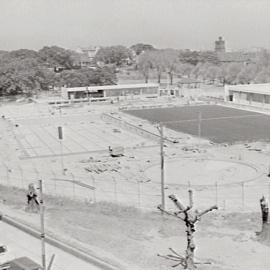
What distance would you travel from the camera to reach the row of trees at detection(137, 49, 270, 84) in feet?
360

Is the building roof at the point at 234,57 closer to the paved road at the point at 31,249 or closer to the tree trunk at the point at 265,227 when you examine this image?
the tree trunk at the point at 265,227

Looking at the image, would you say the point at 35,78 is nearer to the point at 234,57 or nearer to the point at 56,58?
the point at 56,58

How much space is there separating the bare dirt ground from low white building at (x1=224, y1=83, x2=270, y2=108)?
21.5 meters

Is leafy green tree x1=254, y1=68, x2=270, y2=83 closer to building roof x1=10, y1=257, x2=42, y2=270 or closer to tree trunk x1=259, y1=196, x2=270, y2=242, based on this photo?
tree trunk x1=259, y1=196, x2=270, y2=242

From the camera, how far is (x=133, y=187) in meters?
31.1

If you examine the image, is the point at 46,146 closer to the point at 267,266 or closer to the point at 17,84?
the point at 267,266

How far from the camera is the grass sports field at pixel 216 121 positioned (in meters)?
49.9

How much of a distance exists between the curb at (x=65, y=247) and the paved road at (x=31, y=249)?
0.40 feet

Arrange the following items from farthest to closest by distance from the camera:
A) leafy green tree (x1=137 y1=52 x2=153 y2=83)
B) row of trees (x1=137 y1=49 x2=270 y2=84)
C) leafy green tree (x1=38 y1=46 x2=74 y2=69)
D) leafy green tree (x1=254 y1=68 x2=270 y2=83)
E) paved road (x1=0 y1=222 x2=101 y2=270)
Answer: leafy green tree (x1=38 y1=46 x2=74 y2=69) < leafy green tree (x1=137 y1=52 x2=153 y2=83) < row of trees (x1=137 y1=49 x2=270 y2=84) < leafy green tree (x1=254 y1=68 x2=270 y2=83) < paved road (x1=0 y1=222 x2=101 y2=270)

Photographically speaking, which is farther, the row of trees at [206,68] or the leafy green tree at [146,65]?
the leafy green tree at [146,65]

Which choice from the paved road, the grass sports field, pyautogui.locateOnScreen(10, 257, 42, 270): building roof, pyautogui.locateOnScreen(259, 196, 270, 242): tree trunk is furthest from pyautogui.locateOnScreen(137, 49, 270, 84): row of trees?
pyautogui.locateOnScreen(10, 257, 42, 270): building roof

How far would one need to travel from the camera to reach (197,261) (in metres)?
16.1

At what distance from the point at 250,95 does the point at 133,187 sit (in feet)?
160

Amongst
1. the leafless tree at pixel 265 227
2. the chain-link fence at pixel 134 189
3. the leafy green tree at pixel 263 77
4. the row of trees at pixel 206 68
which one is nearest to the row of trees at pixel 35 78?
the row of trees at pixel 206 68
